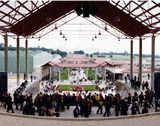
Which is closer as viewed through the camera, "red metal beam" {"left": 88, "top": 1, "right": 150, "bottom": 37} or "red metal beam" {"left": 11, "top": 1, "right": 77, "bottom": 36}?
"red metal beam" {"left": 88, "top": 1, "right": 150, "bottom": 37}

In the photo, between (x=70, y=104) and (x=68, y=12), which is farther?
(x=68, y=12)

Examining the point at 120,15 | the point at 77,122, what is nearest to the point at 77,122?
the point at 77,122

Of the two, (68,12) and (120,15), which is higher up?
(68,12)

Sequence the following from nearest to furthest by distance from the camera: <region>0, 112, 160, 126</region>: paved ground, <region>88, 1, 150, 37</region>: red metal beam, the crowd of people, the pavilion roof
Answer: <region>0, 112, 160, 126</region>: paved ground, the crowd of people, the pavilion roof, <region>88, 1, 150, 37</region>: red metal beam

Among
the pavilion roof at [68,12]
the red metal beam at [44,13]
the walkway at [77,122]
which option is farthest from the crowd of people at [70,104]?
the red metal beam at [44,13]

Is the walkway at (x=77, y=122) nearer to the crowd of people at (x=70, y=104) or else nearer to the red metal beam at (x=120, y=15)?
the crowd of people at (x=70, y=104)

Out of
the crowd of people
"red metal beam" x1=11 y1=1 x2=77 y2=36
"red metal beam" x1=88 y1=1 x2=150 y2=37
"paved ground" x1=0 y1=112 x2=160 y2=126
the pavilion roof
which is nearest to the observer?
"paved ground" x1=0 y1=112 x2=160 y2=126

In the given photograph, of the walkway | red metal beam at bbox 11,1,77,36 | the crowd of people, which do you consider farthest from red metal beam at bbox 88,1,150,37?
the walkway

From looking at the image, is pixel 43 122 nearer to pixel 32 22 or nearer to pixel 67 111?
pixel 67 111

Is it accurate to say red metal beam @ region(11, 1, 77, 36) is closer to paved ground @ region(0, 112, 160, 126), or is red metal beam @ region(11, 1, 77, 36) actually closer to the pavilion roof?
the pavilion roof

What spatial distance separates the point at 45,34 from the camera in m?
24.4

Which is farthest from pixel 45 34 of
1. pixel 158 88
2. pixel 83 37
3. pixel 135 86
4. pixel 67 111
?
pixel 158 88

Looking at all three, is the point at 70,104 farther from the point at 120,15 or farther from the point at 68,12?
the point at 68,12

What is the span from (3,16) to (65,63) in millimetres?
16440
